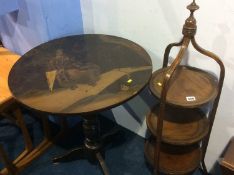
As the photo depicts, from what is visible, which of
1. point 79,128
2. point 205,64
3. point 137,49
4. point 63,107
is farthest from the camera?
point 79,128

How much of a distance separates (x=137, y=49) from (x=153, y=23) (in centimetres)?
16

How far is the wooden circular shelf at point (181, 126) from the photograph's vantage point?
138 centimetres

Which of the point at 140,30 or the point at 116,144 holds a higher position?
the point at 140,30

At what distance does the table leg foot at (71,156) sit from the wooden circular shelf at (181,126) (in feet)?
1.90

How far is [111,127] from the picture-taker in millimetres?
2115

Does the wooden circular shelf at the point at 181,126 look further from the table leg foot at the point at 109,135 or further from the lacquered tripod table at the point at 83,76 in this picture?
the table leg foot at the point at 109,135

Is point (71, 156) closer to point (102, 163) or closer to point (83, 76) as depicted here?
point (102, 163)

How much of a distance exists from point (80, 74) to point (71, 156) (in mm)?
693

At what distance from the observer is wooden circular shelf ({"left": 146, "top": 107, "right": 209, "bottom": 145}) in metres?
1.38

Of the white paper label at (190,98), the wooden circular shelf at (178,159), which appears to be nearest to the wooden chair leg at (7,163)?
the wooden circular shelf at (178,159)

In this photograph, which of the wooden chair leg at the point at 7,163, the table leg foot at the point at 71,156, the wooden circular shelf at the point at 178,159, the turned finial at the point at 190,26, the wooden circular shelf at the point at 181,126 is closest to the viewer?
the turned finial at the point at 190,26

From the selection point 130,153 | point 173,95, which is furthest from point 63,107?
point 130,153

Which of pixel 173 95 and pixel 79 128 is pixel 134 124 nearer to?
pixel 79 128

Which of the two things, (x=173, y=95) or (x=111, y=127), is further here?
(x=111, y=127)
